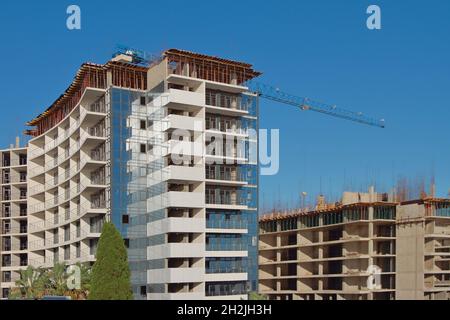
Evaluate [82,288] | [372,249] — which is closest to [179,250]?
[82,288]

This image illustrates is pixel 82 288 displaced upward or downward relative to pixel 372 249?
downward

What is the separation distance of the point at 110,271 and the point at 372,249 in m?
46.5

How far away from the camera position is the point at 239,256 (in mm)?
68688

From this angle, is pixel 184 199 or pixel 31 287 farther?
pixel 31 287

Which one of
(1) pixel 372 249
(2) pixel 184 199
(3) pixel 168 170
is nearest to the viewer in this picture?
(2) pixel 184 199

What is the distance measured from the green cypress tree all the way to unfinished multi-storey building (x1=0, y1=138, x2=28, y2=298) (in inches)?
2022

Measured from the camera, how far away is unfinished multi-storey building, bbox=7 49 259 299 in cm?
6431

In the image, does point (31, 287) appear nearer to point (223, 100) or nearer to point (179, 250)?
point (179, 250)

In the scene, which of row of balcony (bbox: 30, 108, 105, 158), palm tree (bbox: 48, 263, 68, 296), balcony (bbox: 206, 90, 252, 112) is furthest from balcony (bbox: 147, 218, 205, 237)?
row of balcony (bbox: 30, 108, 105, 158)

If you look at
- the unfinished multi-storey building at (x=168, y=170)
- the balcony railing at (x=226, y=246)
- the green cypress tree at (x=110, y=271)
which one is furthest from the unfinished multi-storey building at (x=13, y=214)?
the green cypress tree at (x=110, y=271)

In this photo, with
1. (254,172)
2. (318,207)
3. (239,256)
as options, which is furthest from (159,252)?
(318,207)

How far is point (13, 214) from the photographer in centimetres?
10562

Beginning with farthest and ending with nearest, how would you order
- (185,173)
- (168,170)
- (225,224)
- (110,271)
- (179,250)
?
(225,224), (185,173), (168,170), (179,250), (110,271)

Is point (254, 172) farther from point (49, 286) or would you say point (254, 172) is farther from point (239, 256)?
point (49, 286)
